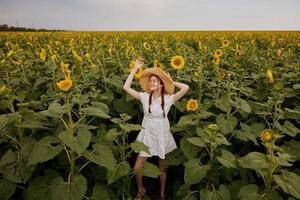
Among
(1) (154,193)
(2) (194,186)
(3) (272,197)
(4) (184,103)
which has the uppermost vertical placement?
(4) (184,103)

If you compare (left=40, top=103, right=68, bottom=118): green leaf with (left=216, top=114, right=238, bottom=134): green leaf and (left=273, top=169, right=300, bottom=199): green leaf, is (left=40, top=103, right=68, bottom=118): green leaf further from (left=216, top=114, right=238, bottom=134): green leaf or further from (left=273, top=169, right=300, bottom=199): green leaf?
(left=273, top=169, right=300, bottom=199): green leaf

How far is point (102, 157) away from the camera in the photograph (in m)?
3.04

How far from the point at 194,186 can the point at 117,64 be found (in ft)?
8.19

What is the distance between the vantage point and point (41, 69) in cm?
553

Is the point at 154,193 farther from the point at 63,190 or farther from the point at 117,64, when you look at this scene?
the point at 117,64

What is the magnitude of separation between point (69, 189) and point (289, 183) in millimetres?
1741

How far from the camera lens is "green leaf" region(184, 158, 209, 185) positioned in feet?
10.5

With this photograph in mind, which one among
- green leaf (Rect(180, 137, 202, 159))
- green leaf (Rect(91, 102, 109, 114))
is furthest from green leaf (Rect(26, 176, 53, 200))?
green leaf (Rect(180, 137, 202, 159))

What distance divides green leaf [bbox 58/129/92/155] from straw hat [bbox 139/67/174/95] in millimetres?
1327

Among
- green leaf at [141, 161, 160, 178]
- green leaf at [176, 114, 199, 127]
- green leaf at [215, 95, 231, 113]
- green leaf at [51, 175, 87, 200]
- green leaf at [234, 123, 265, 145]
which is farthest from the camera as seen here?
green leaf at [215, 95, 231, 113]

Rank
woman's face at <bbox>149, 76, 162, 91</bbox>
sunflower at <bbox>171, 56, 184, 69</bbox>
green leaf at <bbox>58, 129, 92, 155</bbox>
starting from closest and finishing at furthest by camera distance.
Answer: green leaf at <bbox>58, 129, 92, 155</bbox> < woman's face at <bbox>149, 76, 162, 91</bbox> < sunflower at <bbox>171, 56, 184, 69</bbox>

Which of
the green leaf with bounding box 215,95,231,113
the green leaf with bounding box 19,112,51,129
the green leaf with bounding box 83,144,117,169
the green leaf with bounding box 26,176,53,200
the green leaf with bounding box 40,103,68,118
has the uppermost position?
the green leaf with bounding box 40,103,68,118

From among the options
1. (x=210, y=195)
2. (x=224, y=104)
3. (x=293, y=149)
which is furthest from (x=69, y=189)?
(x=293, y=149)

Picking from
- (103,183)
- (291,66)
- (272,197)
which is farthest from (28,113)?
(291,66)
